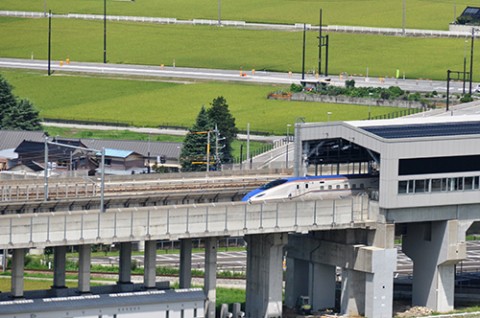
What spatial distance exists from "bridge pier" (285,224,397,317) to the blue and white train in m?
2.31

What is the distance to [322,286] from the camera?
11112cm

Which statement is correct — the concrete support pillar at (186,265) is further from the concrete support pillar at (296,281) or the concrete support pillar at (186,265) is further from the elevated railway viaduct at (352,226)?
the concrete support pillar at (296,281)

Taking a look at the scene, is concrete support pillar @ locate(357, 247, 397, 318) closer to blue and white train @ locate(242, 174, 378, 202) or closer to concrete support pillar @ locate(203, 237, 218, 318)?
blue and white train @ locate(242, 174, 378, 202)

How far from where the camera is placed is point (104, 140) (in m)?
167

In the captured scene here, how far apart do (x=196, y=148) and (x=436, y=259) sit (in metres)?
50.8

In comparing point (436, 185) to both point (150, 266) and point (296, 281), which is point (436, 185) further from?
point (150, 266)

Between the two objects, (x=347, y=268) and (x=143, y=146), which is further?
(x=143, y=146)

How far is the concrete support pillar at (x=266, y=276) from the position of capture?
106188 millimetres

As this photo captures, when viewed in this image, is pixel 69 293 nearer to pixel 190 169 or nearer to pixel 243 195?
pixel 243 195

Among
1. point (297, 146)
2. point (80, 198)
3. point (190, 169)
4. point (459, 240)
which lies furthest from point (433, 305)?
point (190, 169)

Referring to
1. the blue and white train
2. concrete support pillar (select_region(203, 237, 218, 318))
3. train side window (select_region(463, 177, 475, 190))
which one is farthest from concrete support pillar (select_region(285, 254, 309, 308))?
train side window (select_region(463, 177, 475, 190))

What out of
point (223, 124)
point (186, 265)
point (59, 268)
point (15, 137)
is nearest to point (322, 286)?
point (186, 265)

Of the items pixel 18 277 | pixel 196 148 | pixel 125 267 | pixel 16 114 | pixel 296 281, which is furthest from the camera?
pixel 16 114

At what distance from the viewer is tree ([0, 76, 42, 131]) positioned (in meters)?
177
